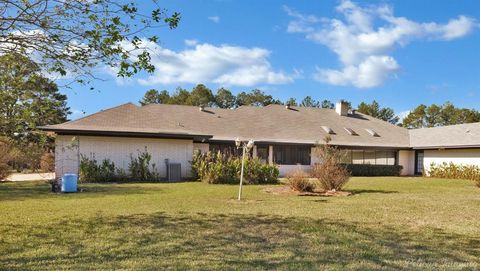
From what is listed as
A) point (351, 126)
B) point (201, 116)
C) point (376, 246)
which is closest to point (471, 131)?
point (351, 126)

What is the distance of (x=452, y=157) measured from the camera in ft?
95.7

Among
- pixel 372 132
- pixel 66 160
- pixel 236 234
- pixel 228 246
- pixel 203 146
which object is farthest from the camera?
pixel 372 132

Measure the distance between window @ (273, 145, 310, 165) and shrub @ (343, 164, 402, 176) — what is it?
311 centimetres

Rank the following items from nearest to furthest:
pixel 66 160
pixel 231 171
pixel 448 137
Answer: pixel 231 171 < pixel 66 160 < pixel 448 137

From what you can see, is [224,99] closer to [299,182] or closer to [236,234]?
[299,182]

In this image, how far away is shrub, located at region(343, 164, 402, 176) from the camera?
30234 millimetres

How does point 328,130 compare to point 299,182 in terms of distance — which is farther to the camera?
point 328,130

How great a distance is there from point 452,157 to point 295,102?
135ft

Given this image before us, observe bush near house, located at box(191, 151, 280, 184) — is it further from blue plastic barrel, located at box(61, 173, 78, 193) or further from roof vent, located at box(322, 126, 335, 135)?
roof vent, located at box(322, 126, 335, 135)

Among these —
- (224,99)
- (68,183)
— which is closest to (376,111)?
(224,99)

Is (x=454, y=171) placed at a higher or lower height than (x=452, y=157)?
lower

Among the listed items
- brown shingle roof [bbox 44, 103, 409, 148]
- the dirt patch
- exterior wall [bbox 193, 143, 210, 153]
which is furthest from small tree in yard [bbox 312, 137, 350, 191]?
exterior wall [bbox 193, 143, 210, 153]

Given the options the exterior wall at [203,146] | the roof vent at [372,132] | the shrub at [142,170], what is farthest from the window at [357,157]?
the shrub at [142,170]

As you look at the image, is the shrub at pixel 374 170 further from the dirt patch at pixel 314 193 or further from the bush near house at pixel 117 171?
the dirt patch at pixel 314 193
